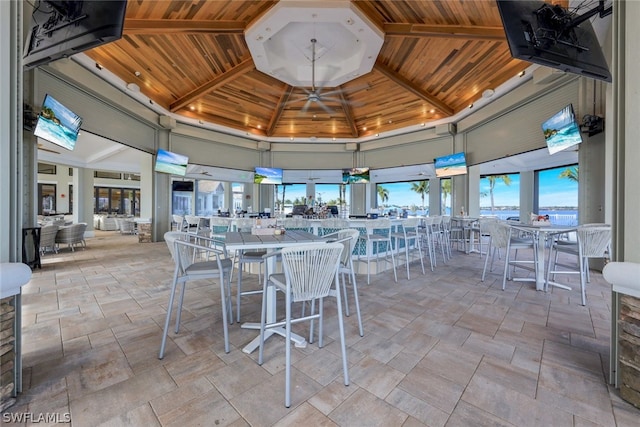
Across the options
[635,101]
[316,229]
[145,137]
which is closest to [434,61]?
[316,229]

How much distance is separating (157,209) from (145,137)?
7.09ft

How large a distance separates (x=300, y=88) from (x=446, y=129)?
454 centimetres

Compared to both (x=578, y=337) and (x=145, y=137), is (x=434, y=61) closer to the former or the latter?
(x=578, y=337)

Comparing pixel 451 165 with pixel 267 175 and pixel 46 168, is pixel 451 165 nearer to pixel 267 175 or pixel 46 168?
pixel 267 175

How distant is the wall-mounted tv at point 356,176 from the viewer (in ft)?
31.9

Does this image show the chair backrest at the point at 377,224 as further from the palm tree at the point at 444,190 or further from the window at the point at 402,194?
the window at the point at 402,194

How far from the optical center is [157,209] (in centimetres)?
792

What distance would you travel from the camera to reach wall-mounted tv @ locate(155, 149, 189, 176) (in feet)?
24.9

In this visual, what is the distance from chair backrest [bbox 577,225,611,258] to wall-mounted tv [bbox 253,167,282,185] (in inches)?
336

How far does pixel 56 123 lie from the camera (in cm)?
464

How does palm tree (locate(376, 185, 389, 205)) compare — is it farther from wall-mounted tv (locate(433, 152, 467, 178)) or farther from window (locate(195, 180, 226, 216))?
window (locate(195, 180, 226, 216))

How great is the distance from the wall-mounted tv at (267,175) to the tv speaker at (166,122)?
120 inches

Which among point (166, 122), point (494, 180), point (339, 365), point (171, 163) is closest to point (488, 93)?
point (494, 180)

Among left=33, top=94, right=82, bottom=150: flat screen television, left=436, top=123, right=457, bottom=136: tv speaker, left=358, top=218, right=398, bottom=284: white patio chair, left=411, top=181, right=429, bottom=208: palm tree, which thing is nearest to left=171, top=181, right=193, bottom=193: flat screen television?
left=33, top=94, right=82, bottom=150: flat screen television
